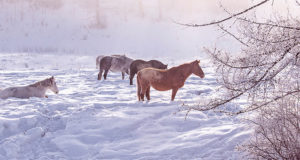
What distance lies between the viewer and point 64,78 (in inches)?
555

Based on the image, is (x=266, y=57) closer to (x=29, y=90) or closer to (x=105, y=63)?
(x=29, y=90)

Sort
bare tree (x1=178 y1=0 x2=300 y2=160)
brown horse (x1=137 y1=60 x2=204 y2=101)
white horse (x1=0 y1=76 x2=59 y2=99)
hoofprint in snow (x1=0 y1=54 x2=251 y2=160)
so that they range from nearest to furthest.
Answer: bare tree (x1=178 y1=0 x2=300 y2=160)
hoofprint in snow (x1=0 y1=54 x2=251 y2=160)
brown horse (x1=137 y1=60 x2=204 y2=101)
white horse (x1=0 y1=76 x2=59 y2=99)

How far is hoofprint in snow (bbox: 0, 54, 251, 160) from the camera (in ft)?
17.6

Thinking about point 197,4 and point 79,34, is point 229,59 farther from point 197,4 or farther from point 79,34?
point 197,4

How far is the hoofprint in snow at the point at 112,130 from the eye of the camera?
17.6 ft

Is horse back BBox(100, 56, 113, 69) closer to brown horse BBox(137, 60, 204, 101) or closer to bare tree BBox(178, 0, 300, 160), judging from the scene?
brown horse BBox(137, 60, 204, 101)

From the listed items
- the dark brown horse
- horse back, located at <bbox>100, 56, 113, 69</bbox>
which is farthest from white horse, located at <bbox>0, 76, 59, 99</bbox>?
horse back, located at <bbox>100, 56, 113, 69</bbox>

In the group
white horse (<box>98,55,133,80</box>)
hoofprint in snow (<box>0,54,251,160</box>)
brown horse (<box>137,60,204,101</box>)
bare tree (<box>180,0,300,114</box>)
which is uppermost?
bare tree (<box>180,0,300,114</box>)

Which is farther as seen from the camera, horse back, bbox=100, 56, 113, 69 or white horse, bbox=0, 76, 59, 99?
horse back, bbox=100, 56, 113, 69

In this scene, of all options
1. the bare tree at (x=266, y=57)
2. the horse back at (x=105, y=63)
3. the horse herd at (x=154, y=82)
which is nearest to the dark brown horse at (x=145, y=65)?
the horse back at (x=105, y=63)

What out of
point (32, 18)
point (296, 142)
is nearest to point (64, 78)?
point (296, 142)

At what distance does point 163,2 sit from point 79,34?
14.4 meters

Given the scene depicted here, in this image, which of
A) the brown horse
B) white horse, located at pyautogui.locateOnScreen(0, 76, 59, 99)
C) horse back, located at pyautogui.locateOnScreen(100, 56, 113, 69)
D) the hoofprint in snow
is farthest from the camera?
horse back, located at pyautogui.locateOnScreen(100, 56, 113, 69)

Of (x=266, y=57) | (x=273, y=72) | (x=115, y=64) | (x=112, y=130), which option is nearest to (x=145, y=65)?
(x=115, y=64)
